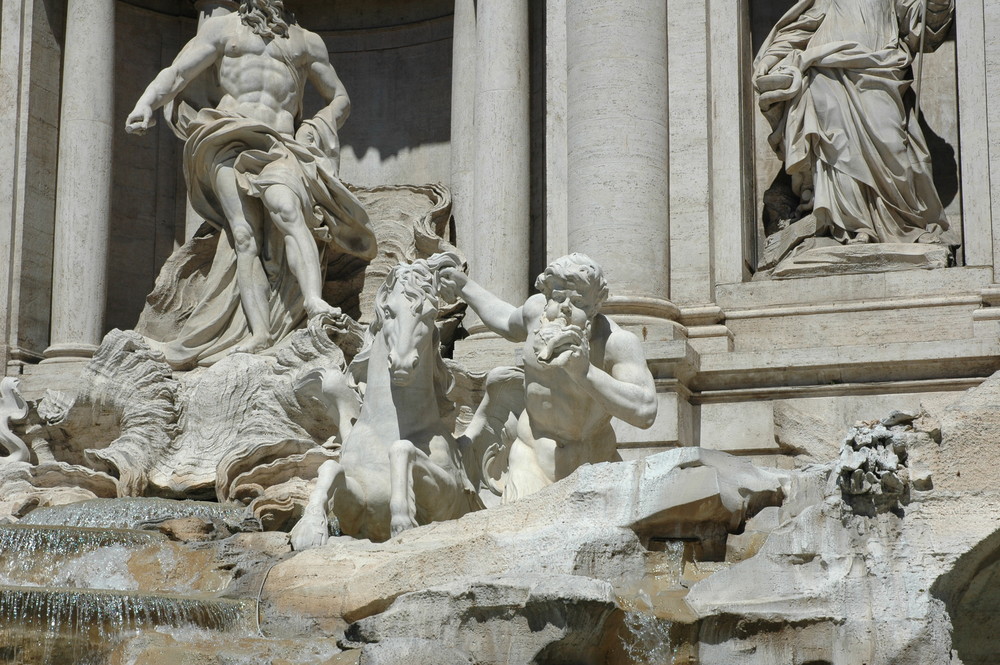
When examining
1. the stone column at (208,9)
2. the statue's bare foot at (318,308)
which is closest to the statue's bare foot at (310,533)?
the statue's bare foot at (318,308)

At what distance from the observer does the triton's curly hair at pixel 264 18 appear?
49.4 ft

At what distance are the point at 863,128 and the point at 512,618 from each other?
23.1 ft

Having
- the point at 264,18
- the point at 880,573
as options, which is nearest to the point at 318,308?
the point at 264,18

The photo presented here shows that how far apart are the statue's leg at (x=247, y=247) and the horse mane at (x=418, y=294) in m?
4.07

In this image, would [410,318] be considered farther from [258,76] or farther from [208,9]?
[208,9]

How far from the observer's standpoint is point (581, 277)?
9164 mm

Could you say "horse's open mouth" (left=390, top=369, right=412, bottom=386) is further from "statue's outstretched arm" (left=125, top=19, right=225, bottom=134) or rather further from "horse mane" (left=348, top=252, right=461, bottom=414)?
"statue's outstretched arm" (left=125, top=19, right=225, bottom=134)

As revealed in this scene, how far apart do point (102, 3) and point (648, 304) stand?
21.3 ft

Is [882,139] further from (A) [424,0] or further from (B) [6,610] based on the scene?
(B) [6,610]

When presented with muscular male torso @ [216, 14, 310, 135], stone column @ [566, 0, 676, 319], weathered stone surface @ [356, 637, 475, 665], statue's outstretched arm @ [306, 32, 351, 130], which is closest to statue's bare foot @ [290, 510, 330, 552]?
weathered stone surface @ [356, 637, 475, 665]

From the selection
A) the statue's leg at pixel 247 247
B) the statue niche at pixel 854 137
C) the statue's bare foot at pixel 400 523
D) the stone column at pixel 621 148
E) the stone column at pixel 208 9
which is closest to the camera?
the statue's bare foot at pixel 400 523

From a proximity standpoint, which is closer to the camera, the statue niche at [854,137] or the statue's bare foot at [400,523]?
the statue's bare foot at [400,523]

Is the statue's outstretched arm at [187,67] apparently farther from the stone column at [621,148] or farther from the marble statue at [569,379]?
the marble statue at [569,379]

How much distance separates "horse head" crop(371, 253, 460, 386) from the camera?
961 centimetres
